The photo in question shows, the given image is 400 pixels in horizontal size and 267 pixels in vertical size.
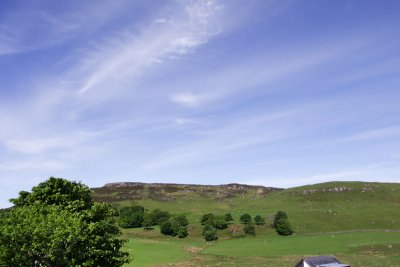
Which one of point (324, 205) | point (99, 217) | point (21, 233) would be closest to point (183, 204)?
point (324, 205)

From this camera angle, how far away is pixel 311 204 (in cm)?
14925

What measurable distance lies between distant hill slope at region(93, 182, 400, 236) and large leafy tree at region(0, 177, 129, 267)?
77128mm

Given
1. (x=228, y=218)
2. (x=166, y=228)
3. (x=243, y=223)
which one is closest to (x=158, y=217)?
(x=166, y=228)

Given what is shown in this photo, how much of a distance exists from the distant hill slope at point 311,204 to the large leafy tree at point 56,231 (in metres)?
77.1

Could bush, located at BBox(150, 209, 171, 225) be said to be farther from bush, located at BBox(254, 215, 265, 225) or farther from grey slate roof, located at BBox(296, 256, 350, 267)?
grey slate roof, located at BBox(296, 256, 350, 267)

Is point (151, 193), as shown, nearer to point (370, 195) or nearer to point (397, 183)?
point (370, 195)

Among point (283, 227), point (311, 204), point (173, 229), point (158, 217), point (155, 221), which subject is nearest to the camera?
point (283, 227)

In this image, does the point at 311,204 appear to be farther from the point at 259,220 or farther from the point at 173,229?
the point at 173,229

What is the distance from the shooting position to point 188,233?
355 feet

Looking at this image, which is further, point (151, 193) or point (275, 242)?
point (151, 193)

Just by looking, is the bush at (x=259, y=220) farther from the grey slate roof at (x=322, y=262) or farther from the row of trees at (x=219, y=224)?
the grey slate roof at (x=322, y=262)

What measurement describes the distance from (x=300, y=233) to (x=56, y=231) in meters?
83.3

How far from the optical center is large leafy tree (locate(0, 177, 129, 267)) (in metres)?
35.3

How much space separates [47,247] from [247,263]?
39549 millimetres
